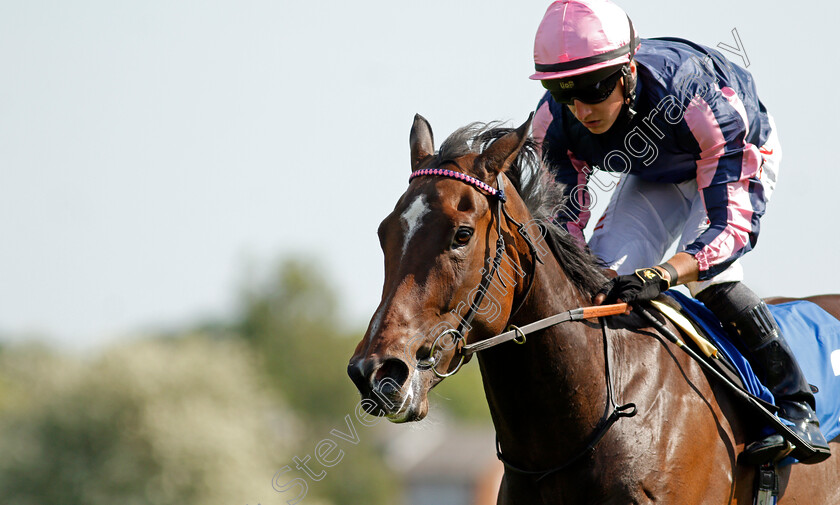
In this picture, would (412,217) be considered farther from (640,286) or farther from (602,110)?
(602,110)

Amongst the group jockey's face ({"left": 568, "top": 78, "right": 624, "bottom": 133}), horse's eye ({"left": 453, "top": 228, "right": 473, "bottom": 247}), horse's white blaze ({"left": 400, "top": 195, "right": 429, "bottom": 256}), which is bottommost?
horse's eye ({"left": 453, "top": 228, "right": 473, "bottom": 247})

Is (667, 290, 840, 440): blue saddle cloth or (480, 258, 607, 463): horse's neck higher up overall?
(480, 258, 607, 463): horse's neck

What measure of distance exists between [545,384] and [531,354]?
0.14 meters

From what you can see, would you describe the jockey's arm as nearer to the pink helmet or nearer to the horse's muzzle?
the pink helmet

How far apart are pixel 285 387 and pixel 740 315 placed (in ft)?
158

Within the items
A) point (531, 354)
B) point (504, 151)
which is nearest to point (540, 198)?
point (504, 151)

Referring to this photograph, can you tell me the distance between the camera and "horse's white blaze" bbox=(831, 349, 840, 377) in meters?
4.86

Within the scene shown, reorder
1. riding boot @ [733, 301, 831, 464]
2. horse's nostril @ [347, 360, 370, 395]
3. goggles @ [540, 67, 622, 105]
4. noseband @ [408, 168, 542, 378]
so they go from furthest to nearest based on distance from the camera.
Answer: riding boot @ [733, 301, 831, 464], goggles @ [540, 67, 622, 105], noseband @ [408, 168, 542, 378], horse's nostril @ [347, 360, 370, 395]

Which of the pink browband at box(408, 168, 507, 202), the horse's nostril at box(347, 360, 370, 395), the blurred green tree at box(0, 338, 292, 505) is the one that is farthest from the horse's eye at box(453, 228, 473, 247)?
the blurred green tree at box(0, 338, 292, 505)

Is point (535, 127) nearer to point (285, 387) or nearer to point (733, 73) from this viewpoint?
point (733, 73)

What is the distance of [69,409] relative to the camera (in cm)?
2466

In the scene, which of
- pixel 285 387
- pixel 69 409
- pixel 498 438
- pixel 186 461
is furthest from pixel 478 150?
pixel 285 387

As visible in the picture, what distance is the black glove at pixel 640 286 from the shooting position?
422cm

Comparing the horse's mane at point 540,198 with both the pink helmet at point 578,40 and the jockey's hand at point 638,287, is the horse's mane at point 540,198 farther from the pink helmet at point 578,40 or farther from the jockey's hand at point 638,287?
the pink helmet at point 578,40
